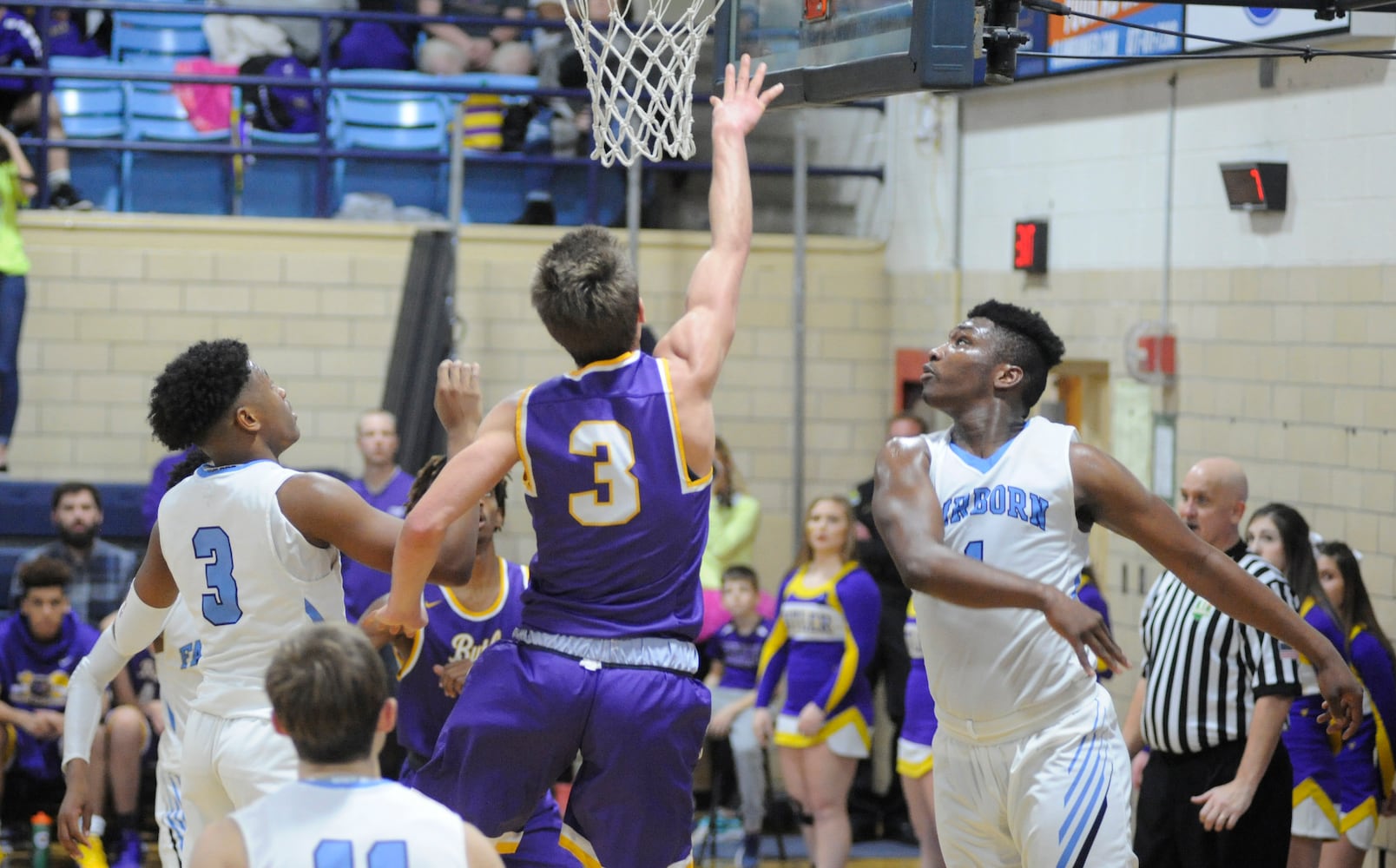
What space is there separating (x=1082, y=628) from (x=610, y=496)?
3.43 ft

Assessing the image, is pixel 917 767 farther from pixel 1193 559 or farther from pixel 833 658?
pixel 1193 559

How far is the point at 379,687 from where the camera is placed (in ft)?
8.93

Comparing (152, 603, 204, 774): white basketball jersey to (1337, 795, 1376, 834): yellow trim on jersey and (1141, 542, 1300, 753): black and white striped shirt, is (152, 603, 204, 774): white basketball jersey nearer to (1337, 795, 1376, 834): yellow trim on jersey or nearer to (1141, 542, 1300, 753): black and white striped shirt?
(1141, 542, 1300, 753): black and white striped shirt

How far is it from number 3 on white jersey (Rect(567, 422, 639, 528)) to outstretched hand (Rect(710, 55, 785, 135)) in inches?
35.2

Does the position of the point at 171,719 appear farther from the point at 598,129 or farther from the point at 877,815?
the point at 877,815

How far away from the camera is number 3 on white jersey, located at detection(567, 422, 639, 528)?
12.1 feet

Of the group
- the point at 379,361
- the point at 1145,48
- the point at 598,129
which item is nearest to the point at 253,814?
the point at 598,129

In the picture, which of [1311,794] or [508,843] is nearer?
[508,843]

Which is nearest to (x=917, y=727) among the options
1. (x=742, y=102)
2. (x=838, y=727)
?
(x=838, y=727)

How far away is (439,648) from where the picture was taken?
4922 mm

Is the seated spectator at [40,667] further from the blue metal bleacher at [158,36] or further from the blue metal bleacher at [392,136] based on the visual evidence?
the blue metal bleacher at [158,36]

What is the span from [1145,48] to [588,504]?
5.41 meters

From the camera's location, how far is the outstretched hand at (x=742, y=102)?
163 inches

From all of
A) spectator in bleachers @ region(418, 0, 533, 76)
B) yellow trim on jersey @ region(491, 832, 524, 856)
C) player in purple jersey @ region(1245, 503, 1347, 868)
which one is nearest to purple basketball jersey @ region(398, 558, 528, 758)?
yellow trim on jersey @ region(491, 832, 524, 856)
